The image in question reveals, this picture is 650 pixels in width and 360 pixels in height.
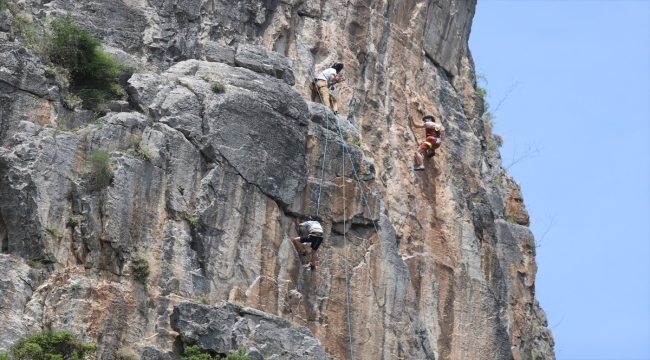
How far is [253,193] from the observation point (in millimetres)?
32344

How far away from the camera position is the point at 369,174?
115 ft

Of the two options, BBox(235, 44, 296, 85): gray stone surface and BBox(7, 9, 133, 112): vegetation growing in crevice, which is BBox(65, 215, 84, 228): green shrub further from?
BBox(235, 44, 296, 85): gray stone surface

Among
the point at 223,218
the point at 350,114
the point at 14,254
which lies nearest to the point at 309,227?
the point at 223,218

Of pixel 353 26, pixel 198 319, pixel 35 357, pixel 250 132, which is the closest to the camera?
pixel 35 357

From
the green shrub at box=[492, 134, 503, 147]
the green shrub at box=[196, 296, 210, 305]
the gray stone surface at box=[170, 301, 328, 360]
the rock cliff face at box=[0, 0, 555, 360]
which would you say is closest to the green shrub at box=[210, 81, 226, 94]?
the rock cliff face at box=[0, 0, 555, 360]

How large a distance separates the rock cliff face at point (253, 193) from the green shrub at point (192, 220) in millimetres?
26

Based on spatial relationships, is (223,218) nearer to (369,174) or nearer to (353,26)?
(369,174)

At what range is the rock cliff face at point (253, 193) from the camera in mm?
29484

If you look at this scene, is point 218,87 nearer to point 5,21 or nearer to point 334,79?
point 334,79

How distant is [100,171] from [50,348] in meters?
3.93

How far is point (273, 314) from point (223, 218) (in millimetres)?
2202

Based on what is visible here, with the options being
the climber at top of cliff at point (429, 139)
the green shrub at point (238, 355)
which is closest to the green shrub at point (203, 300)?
the green shrub at point (238, 355)

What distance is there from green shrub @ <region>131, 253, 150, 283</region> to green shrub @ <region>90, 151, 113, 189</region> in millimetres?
1536

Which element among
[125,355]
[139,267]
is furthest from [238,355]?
[139,267]
